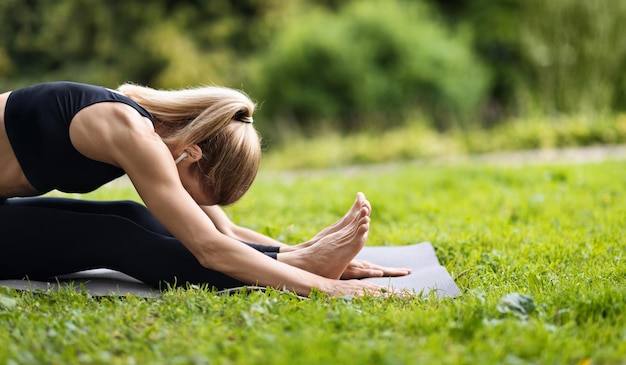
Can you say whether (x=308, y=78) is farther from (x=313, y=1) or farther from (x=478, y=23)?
(x=478, y=23)

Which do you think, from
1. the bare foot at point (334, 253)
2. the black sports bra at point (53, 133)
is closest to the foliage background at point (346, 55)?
the bare foot at point (334, 253)

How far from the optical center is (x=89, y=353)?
222 cm

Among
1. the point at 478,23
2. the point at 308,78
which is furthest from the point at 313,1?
the point at 308,78

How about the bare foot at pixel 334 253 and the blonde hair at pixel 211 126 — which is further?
the bare foot at pixel 334 253

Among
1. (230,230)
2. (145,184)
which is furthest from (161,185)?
(230,230)

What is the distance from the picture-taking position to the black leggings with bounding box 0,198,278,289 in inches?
123

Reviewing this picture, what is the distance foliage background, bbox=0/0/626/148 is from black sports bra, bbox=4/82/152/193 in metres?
9.25

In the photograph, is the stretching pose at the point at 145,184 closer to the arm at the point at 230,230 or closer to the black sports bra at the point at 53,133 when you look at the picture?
the black sports bra at the point at 53,133

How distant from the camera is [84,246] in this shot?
10.3 ft

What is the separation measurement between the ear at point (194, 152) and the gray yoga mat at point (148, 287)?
60cm

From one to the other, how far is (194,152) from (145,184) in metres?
0.32

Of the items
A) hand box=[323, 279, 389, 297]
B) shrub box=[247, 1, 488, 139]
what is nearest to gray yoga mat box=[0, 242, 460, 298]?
hand box=[323, 279, 389, 297]

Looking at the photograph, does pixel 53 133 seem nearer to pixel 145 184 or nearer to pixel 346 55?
pixel 145 184

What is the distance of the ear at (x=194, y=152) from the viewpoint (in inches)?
122
